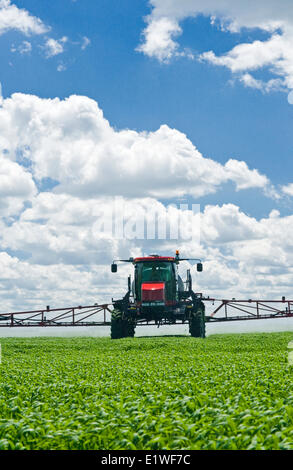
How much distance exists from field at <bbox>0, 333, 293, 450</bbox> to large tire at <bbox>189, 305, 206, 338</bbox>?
946cm

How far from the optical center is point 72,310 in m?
35.7

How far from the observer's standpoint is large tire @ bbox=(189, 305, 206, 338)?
94.8ft

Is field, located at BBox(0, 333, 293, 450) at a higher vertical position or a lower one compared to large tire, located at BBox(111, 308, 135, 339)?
lower

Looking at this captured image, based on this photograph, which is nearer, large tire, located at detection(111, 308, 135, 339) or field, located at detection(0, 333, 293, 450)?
field, located at detection(0, 333, 293, 450)

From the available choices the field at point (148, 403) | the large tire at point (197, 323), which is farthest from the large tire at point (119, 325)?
the field at point (148, 403)

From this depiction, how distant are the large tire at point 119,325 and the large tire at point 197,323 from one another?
9.82ft

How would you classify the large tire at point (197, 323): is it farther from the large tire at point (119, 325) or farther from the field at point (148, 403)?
the field at point (148, 403)

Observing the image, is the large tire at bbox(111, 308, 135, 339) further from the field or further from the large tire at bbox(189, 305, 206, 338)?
the field

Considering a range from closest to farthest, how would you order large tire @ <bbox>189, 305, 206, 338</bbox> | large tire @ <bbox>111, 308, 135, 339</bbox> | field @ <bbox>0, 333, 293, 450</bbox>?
field @ <bbox>0, 333, 293, 450</bbox> < large tire @ <bbox>189, 305, 206, 338</bbox> < large tire @ <bbox>111, 308, 135, 339</bbox>

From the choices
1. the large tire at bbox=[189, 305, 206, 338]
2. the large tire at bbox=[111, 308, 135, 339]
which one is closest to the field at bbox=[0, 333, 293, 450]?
the large tire at bbox=[189, 305, 206, 338]

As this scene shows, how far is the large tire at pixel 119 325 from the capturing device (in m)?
29.1
